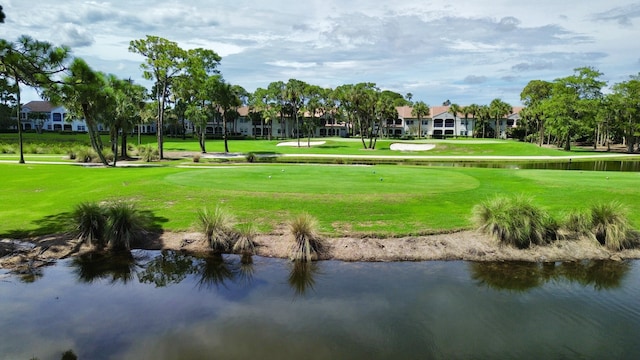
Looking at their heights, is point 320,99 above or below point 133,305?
above

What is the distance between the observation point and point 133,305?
10.5 meters

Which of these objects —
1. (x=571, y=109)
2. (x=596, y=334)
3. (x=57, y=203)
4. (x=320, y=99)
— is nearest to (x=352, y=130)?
(x=320, y=99)

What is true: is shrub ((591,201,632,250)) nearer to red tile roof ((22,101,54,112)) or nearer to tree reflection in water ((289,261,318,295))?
tree reflection in water ((289,261,318,295))

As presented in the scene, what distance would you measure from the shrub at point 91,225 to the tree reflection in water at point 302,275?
710 cm

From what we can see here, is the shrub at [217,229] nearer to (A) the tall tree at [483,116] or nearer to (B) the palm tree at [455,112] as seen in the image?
(A) the tall tree at [483,116]

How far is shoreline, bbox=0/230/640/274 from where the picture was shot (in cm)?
1419

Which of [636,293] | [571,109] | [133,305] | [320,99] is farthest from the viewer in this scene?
[320,99]

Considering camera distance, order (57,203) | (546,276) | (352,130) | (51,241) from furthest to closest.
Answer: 1. (352,130)
2. (57,203)
3. (51,241)
4. (546,276)

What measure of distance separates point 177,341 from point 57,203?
14.7 meters

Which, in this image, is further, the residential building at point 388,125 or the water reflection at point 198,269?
the residential building at point 388,125

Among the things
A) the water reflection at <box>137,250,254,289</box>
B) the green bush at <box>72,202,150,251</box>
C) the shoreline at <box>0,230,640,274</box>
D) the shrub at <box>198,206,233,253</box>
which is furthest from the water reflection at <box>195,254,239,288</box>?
the green bush at <box>72,202,150,251</box>

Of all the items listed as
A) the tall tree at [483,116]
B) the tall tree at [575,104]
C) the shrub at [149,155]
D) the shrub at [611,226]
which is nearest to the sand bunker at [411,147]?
the tall tree at [575,104]

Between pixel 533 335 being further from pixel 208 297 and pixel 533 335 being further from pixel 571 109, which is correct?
pixel 571 109

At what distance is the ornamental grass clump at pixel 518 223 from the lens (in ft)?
48.9
